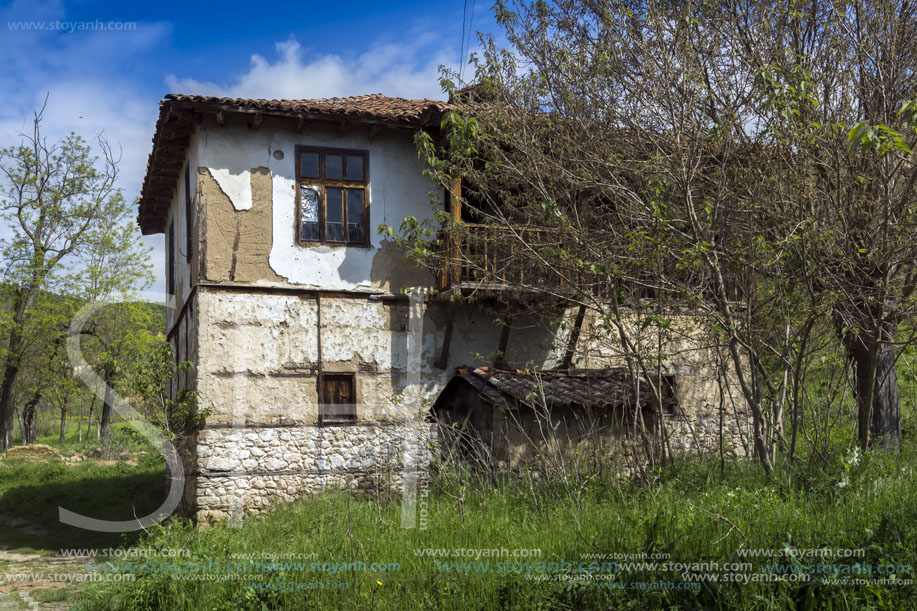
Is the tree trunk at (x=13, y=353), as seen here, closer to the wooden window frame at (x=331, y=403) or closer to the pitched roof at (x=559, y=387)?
the wooden window frame at (x=331, y=403)

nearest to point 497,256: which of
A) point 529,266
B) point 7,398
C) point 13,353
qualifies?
point 529,266

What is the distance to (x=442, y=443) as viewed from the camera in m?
11.0

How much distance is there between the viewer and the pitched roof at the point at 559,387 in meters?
10.4

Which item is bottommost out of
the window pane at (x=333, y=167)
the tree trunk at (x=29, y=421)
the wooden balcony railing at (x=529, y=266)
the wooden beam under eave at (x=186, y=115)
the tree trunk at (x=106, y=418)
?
the tree trunk at (x=29, y=421)

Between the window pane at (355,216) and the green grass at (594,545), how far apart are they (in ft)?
15.8

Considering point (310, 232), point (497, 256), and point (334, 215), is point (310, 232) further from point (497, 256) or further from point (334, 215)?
point (497, 256)

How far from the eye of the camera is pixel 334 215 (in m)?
11.8

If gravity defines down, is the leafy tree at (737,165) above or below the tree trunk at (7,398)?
above

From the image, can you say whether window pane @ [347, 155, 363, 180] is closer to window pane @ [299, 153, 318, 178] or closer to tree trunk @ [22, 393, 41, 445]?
window pane @ [299, 153, 318, 178]

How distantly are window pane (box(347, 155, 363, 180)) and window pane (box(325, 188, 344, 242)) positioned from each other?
30cm

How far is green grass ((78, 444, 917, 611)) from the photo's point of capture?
207 inches

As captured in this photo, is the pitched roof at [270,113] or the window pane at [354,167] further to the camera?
the window pane at [354,167]

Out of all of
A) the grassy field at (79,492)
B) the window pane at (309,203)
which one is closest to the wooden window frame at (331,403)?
the window pane at (309,203)

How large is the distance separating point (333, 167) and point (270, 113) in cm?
129
